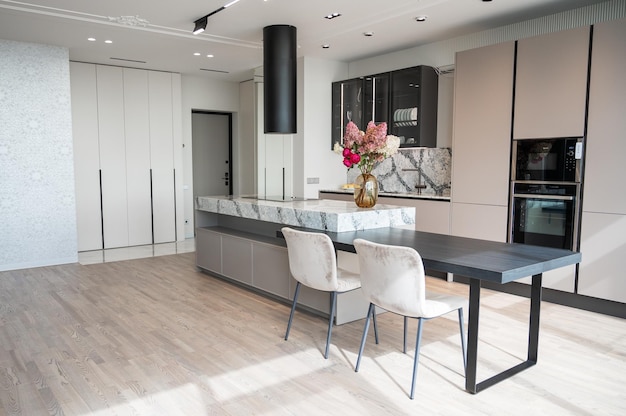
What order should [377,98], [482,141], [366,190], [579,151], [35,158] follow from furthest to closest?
[377,98], [35,158], [482,141], [579,151], [366,190]

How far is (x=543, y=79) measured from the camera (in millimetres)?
4324

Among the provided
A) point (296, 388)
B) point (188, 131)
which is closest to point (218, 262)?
point (296, 388)

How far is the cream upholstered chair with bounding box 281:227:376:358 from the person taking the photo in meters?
3.12

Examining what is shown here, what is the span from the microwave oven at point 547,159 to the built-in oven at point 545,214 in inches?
2.8

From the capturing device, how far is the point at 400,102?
228 inches

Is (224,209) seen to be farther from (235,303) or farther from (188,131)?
(188,131)

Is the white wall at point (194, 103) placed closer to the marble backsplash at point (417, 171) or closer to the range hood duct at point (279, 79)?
the marble backsplash at point (417, 171)

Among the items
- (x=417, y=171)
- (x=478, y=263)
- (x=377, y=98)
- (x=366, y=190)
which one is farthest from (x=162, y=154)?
(x=478, y=263)

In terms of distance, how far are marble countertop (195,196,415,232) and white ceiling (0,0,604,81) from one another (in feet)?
6.00

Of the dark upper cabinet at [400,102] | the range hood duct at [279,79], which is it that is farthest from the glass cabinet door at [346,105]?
the range hood duct at [279,79]

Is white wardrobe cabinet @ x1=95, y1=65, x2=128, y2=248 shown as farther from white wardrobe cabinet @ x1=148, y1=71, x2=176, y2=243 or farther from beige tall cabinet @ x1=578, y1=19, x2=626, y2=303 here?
beige tall cabinet @ x1=578, y1=19, x2=626, y2=303

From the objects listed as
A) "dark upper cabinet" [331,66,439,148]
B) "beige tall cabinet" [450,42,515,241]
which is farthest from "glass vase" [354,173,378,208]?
"dark upper cabinet" [331,66,439,148]

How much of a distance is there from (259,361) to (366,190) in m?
1.57

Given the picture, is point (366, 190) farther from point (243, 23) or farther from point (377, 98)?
point (377, 98)
